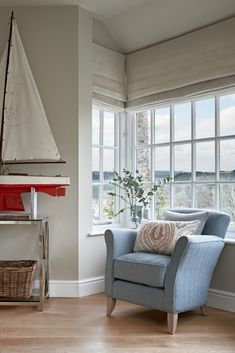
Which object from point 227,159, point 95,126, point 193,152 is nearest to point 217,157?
point 227,159

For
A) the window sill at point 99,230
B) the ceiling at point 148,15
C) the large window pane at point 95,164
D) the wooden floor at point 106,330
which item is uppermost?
the ceiling at point 148,15

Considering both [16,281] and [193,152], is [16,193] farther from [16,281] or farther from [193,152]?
[193,152]

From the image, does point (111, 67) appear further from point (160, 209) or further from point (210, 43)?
point (160, 209)

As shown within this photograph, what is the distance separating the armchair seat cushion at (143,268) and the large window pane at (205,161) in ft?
3.30

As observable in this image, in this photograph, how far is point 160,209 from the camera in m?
4.16

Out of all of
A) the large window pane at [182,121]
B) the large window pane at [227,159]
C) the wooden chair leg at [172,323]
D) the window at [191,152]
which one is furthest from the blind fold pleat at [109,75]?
the wooden chair leg at [172,323]

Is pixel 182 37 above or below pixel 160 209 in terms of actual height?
above

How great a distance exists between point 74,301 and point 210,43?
8.18 ft

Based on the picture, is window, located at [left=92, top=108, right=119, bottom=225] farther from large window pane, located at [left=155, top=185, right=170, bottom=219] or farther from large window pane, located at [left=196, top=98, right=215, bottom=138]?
large window pane, located at [left=196, top=98, right=215, bottom=138]

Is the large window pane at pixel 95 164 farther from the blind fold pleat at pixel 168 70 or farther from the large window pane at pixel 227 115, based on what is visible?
the large window pane at pixel 227 115

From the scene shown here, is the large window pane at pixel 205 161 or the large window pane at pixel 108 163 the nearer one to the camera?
the large window pane at pixel 205 161

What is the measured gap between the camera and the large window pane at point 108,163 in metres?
4.29

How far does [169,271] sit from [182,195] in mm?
1261

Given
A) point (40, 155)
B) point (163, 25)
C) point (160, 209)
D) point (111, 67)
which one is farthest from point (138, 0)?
point (160, 209)
